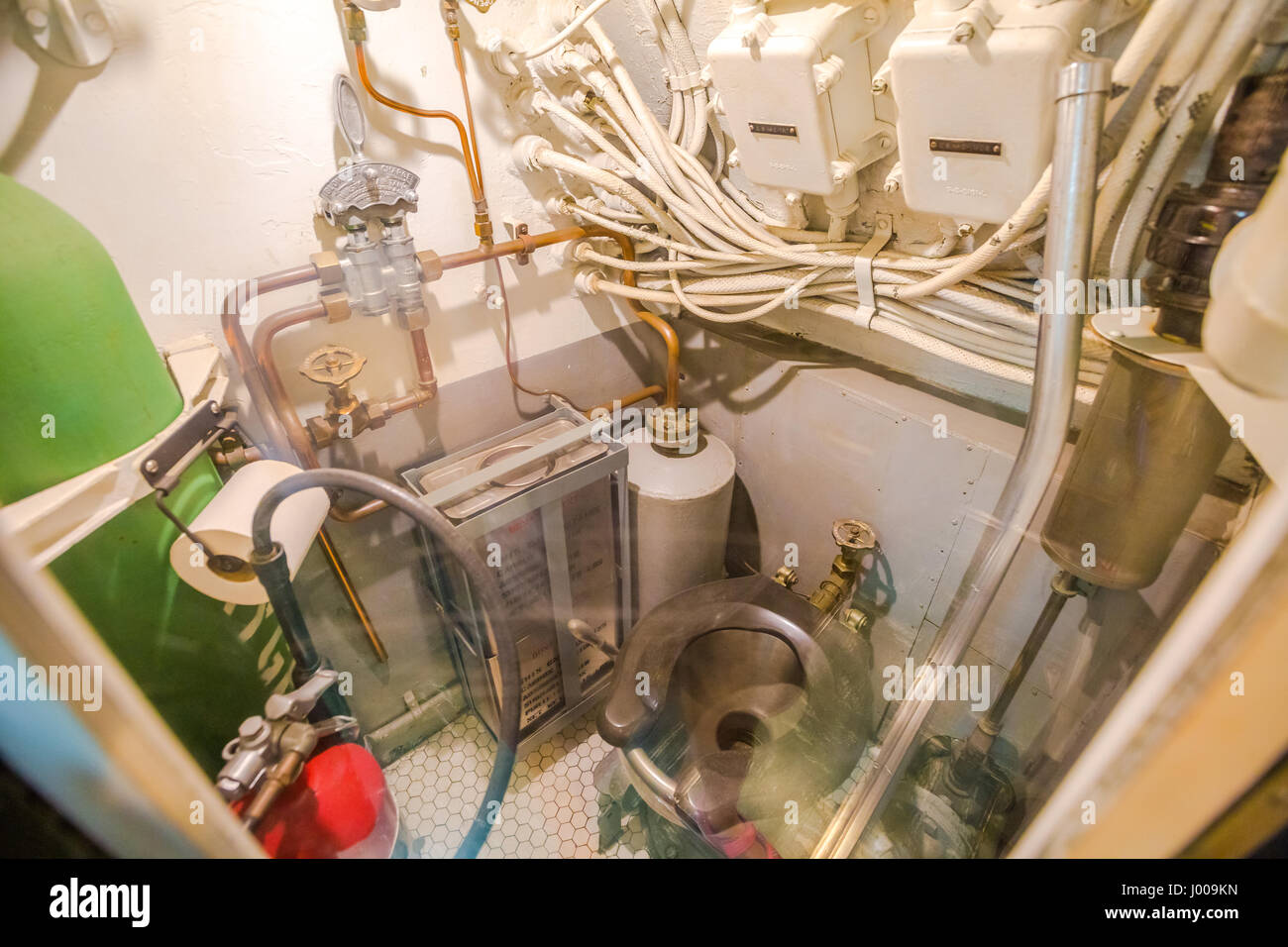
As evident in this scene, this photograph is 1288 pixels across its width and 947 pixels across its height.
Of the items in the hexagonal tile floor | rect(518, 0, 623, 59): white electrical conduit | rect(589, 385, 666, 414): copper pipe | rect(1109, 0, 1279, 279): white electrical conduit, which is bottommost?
the hexagonal tile floor

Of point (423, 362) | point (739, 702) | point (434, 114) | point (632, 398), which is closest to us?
point (434, 114)

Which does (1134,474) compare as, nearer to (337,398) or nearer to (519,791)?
(337,398)

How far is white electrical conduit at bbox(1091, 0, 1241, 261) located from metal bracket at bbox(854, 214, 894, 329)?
30cm

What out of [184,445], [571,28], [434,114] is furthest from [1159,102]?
[184,445]

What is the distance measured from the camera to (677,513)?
1.29m

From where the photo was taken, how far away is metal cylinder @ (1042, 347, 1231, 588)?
0.60 metres

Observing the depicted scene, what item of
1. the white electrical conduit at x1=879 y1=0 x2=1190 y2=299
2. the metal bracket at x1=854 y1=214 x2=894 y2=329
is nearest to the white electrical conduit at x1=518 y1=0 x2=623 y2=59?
the metal bracket at x1=854 y1=214 x2=894 y2=329

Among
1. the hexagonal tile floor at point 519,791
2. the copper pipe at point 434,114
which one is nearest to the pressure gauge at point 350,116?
the copper pipe at point 434,114

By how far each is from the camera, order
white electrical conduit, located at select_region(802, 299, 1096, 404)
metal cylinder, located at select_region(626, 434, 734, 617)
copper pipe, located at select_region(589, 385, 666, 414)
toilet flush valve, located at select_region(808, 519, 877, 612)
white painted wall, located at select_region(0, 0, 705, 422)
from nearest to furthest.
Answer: white painted wall, located at select_region(0, 0, 705, 422) < white electrical conduit, located at select_region(802, 299, 1096, 404) < toilet flush valve, located at select_region(808, 519, 877, 612) < metal cylinder, located at select_region(626, 434, 734, 617) < copper pipe, located at select_region(589, 385, 666, 414)

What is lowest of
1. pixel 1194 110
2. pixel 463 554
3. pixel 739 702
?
pixel 739 702

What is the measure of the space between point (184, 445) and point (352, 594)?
502 mm

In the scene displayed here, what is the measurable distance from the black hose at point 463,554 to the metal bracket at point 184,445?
13 centimetres

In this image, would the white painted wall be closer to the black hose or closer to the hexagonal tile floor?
the black hose

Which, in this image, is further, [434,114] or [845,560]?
[845,560]
